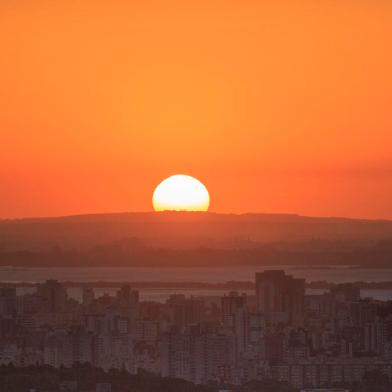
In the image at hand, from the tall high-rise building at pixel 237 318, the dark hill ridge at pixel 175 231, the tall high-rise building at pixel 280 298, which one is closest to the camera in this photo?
the tall high-rise building at pixel 237 318

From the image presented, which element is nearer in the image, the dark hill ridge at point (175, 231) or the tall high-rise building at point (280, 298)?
the tall high-rise building at point (280, 298)

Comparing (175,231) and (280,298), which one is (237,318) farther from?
(175,231)

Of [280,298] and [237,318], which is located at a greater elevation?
[280,298]

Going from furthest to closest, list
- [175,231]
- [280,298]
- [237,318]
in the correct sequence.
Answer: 1. [175,231]
2. [280,298]
3. [237,318]

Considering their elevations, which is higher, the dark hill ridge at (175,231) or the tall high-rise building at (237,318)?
the dark hill ridge at (175,231)

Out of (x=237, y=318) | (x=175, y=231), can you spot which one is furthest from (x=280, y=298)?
(x=175, y=231)
